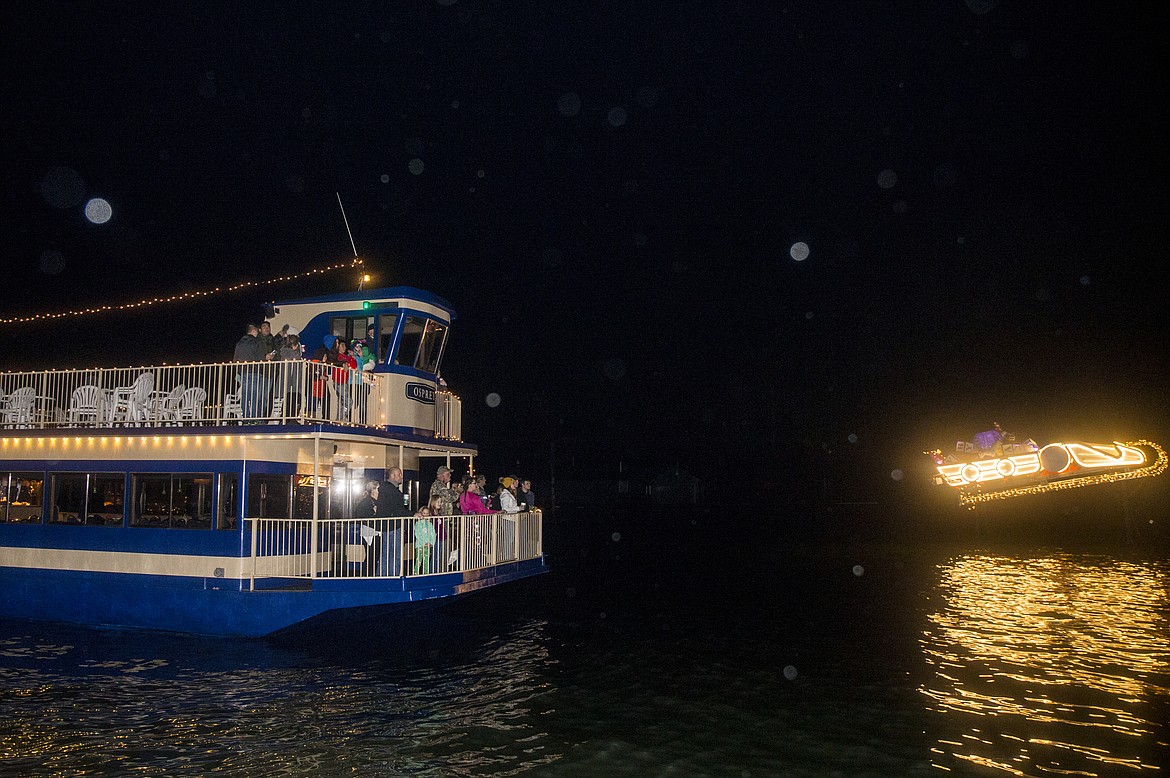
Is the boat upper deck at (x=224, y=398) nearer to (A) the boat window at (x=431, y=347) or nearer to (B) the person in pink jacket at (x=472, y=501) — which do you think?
(A) the boat window at (x=431, y=347)

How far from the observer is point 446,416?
1922cm

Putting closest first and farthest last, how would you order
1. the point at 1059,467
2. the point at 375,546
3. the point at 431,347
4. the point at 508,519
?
the point at 375,546 < the point at 508,519 < the point at 431,347 < the point at 1059,467

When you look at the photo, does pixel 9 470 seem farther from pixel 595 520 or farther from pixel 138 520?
pixel 595 520

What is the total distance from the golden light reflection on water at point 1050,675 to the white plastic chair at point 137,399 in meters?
14.6

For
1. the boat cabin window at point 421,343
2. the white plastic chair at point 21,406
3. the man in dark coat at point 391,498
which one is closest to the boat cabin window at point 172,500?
the white plastic chair at point 21,406

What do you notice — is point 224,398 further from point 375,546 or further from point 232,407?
point 375,546

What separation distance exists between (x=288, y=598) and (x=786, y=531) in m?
42.4

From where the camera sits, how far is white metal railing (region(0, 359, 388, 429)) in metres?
15.1

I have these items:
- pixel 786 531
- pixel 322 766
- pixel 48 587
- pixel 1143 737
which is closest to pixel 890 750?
pixel 1143 737

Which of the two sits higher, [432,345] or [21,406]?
[432,345]

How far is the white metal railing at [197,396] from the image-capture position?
49.4 feet

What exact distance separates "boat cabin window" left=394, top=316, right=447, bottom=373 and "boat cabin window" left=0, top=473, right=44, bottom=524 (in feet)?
25.2

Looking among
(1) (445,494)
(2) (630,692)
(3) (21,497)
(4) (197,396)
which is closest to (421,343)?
(1) (445,494)

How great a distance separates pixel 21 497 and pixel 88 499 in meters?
1.87
